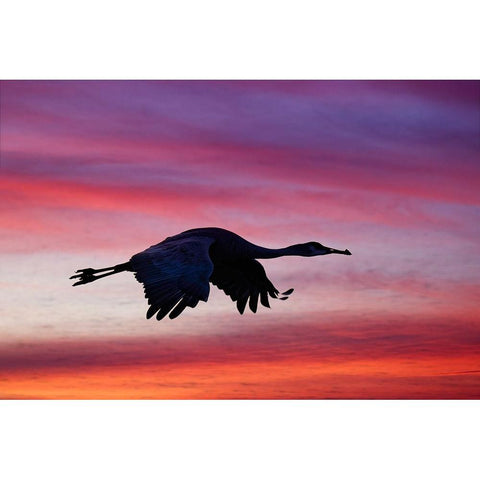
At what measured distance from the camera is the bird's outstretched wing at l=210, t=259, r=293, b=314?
6.59 meters

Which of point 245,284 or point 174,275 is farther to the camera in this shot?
point 245,284

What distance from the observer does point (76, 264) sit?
7.00 meters

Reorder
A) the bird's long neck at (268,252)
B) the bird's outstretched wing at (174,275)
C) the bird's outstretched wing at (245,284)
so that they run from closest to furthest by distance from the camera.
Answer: the bird's outstretched wing at (174,275) < the bird's long neck at (268,252) < the bird's outstretched wing at (245,284)

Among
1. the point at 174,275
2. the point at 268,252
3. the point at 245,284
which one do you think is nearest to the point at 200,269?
the point at 174,275

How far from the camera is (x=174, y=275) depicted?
212 inches

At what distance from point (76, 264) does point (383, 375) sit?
208 cm

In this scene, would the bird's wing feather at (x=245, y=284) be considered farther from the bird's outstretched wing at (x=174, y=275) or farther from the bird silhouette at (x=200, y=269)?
the bird's outstretched wing at (x=174, y=275)

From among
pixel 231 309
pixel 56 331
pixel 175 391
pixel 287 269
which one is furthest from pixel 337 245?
pixel 56 331

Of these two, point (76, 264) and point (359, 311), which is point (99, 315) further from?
point (359, 311)

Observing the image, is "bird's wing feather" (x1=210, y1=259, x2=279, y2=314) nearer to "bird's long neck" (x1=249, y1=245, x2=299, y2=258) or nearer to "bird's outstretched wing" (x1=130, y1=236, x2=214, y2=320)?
"bird's long neck" (x1=249, y1=245, x2=299, y2=258)

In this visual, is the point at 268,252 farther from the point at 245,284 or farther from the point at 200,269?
the point at 200,269

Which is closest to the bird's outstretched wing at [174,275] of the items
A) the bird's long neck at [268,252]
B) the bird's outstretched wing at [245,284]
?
the bird's long neck at [268,252]

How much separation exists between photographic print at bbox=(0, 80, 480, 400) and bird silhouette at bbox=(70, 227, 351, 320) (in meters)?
0.29

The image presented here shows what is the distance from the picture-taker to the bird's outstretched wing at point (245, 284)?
6586mm
